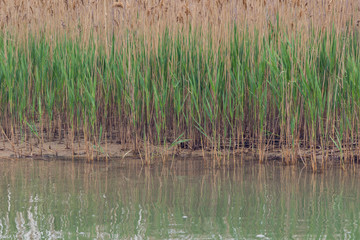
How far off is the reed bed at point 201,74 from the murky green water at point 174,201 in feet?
1.16

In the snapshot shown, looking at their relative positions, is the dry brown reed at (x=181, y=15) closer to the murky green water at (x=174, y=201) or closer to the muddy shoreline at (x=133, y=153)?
the muddy shoreline at (x=133, y=153)

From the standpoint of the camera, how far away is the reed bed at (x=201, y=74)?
180 inches

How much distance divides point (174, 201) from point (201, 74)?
1549 mm

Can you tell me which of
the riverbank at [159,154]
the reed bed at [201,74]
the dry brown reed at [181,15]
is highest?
the dry brown reed at [181,15]

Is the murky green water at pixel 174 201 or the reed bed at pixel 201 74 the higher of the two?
the reed bed at pixel 201 74

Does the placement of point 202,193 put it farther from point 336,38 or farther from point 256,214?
point 336,38

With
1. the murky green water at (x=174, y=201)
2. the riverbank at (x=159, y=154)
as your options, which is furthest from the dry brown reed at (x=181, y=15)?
the murky green water at (x=174, y=201)

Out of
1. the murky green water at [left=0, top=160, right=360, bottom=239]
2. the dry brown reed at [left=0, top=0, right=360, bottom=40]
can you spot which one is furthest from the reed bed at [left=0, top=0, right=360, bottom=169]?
the murky green water at [left=0, top=160, right=360, bottom=239]

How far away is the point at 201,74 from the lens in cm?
484

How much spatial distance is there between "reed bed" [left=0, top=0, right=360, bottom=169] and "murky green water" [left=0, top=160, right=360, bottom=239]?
354 mm

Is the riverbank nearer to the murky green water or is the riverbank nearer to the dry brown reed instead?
the murky green water

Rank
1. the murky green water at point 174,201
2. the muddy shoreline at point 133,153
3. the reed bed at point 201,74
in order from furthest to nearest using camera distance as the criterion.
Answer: the muddy shoreline at point 133,153
the reed bed at point 201,74
the murky green water at point 174,201

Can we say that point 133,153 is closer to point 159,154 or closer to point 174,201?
point 159,154

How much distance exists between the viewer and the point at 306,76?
14.8 feet
